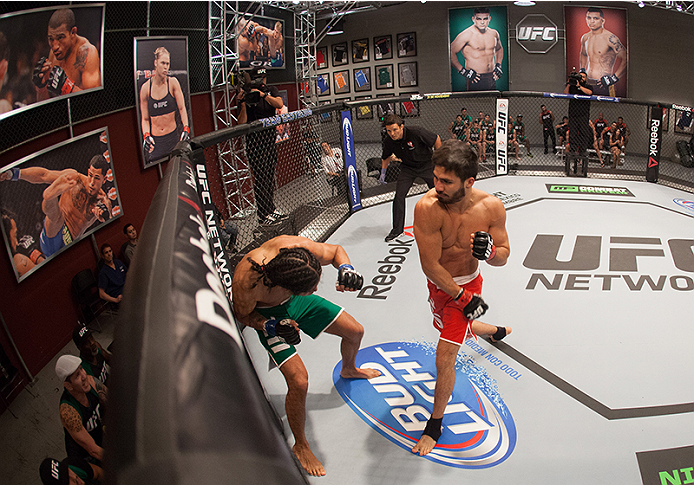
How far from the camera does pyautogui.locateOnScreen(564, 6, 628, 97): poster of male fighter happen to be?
11945 mm

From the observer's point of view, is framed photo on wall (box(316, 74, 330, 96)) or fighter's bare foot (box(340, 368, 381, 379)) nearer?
fighter's bare foot (box(340, 368, 381, 379))

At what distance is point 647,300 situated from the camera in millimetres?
3781

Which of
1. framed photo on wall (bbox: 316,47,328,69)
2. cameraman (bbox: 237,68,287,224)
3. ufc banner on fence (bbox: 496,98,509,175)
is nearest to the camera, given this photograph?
cameraman (bbox: 237,68,287,224)

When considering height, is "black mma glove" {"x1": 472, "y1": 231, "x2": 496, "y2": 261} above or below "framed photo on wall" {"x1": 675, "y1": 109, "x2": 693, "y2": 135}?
below

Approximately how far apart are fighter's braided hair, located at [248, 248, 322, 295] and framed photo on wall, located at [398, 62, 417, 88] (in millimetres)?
13865

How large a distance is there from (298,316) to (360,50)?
47.9 feet

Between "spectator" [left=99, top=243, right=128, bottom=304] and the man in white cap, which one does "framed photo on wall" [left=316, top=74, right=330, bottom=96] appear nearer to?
"spectator" [left=99, top=243, right=128, bottom=304]

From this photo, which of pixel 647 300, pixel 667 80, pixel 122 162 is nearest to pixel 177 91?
pixel 122 162

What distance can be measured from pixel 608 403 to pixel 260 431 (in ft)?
8.84

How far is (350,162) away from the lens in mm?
6254

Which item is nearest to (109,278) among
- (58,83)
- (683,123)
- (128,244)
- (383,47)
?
(128,244)

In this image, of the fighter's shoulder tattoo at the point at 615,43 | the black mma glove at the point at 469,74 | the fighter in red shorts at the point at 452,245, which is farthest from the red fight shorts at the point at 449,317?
the black mma glove at the point at 469,74

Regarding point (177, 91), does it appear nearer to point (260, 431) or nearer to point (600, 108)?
point (260, 431)

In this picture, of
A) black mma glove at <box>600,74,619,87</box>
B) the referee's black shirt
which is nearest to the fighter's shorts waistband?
the referee's black shirt
